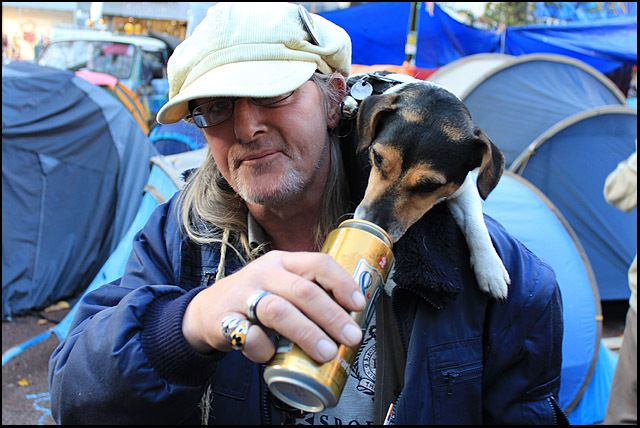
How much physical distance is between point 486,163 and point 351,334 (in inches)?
30.1

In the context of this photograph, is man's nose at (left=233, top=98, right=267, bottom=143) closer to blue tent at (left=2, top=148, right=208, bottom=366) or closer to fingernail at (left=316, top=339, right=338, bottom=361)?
fingernail at (left=316, top=339, right=338, bottom=361)

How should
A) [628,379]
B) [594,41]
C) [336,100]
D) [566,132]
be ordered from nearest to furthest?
[336,100], [628,379], [566,132], [594,41]

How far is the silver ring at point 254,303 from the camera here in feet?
2.91

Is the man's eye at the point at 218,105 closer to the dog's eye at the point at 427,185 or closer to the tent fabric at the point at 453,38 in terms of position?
the dog's eye at the point at 427,185

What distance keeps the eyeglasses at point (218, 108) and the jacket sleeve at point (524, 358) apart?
0.82 meters

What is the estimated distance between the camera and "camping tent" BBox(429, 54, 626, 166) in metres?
5.50

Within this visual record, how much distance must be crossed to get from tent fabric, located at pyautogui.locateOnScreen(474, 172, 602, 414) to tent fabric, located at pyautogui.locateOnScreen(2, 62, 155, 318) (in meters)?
3.82

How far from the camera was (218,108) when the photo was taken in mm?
1362

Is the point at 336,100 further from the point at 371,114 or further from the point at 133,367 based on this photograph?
the point at 133,367

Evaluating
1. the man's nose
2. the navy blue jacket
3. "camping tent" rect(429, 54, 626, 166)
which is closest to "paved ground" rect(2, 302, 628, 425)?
"camping tent" rect(429, 54, 626, 166)

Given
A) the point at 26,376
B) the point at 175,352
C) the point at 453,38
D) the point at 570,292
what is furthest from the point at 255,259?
the point at 453,38

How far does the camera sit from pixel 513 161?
17.7 feet

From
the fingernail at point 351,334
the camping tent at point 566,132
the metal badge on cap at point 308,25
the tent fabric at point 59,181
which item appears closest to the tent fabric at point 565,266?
the camping tent at point 566,132

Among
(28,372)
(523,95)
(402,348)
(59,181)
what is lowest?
(28,372)
